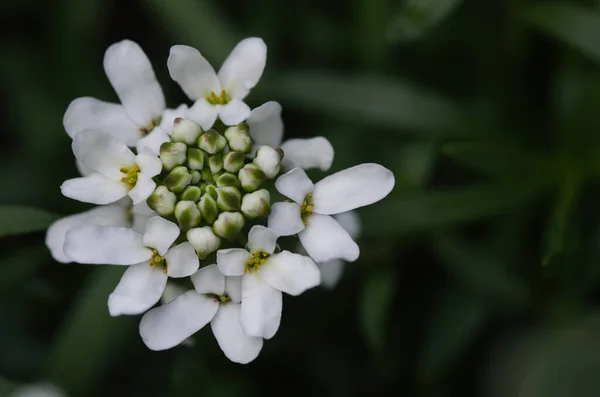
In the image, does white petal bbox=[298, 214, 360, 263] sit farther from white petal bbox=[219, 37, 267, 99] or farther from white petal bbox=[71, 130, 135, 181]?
white petal bbox=[71, 130, 135, 181]

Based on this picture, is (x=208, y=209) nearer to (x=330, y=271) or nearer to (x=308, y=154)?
(x=308, y=154)

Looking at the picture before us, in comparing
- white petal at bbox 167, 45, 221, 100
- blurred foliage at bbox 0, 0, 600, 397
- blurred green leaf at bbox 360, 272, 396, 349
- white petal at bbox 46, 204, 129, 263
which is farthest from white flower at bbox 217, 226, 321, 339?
blurred green leaf at bbox 360, 272, 396, 349

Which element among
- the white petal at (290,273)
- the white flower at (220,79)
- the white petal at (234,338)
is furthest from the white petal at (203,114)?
the white petal at (234,338)

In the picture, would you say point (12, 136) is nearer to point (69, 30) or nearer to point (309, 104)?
point (69, 30)

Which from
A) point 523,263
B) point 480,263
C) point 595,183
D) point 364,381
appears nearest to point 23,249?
point 364,381

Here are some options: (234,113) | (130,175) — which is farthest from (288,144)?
(130,175)
